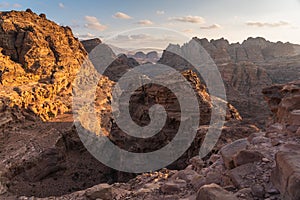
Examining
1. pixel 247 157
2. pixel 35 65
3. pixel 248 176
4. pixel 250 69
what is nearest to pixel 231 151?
pixel 247 157

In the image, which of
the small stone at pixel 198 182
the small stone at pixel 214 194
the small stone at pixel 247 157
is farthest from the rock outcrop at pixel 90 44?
the small stone at pixel 214 194

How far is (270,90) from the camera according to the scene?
10.4 m

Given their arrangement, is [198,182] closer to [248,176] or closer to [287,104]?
[248,176]

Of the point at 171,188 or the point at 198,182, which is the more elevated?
the point at 198,182

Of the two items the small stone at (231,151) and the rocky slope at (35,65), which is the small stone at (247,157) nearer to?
the small stone at (231,151)

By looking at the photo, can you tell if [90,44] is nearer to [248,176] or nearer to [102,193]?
[102,193]

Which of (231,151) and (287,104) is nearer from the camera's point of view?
(231,151)

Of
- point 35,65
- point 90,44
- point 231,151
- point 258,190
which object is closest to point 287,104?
point 231,151

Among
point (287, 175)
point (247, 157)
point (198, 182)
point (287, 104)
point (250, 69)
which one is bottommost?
point (198, 182)

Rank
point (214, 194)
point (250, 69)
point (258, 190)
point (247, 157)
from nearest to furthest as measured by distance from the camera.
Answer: point (214, 194) → point (258, 190) → point (247, 157) → point (250, 69)

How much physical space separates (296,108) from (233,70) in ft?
198

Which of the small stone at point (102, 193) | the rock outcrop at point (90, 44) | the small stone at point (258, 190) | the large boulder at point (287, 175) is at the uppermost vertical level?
the rock outcrop at point (90, 44)

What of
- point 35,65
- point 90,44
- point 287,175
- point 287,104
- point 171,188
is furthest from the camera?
point 90,44

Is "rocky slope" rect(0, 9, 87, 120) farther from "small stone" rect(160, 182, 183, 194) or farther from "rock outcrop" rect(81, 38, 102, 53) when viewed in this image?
"rock outcrop" rect(81, 38, 102, 53)
